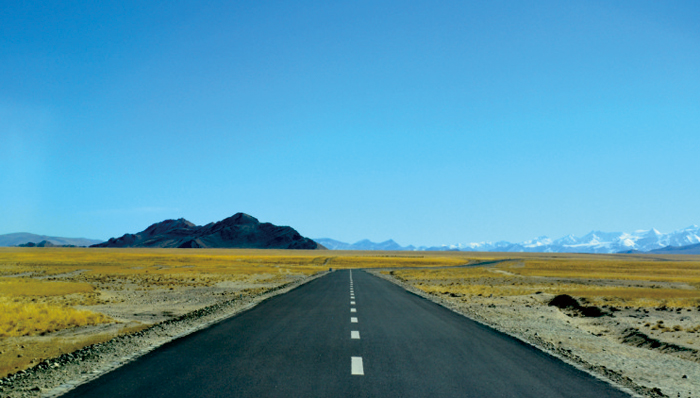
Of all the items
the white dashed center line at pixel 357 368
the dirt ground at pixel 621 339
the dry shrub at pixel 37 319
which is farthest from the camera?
the dry shrub at pixel 37 319

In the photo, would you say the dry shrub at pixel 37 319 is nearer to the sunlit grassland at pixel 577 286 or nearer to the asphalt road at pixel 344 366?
the asphalt road at pixel 344 366

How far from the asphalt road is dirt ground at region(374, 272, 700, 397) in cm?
106

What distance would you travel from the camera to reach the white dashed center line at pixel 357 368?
8.68 metres

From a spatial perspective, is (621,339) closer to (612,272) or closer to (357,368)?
(357,368)

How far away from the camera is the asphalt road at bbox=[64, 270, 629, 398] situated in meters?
7.60

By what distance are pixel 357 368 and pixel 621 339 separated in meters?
12.0

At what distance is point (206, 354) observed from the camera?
412 inches

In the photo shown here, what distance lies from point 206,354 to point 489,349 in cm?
679

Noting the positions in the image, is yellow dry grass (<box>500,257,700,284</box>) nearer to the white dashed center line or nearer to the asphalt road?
the asphalt road

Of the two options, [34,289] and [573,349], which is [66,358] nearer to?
[573,349]

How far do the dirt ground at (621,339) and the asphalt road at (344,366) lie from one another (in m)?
1.06

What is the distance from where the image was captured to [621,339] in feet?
54.1

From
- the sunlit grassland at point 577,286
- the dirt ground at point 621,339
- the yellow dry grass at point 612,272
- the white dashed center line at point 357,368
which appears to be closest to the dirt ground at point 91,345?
the white dashed center line at point 357,368

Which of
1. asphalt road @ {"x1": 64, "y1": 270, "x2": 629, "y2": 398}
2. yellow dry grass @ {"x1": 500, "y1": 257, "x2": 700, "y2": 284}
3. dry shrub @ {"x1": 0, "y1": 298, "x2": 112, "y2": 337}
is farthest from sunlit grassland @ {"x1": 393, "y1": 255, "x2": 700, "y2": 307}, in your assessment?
dry shrub @ {"x1": 0, "y1": 298, "x2": 112, "y2": 337}
